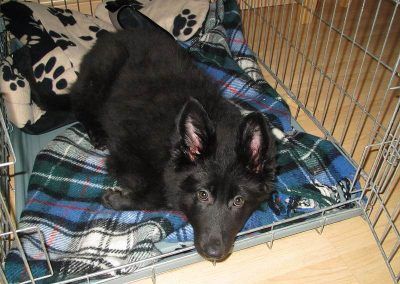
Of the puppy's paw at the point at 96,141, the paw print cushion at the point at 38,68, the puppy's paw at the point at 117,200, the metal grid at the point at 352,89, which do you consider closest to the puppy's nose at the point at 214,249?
the puppy's paw at the point at 117,200

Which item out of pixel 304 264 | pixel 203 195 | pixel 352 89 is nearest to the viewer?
pixel 203 195

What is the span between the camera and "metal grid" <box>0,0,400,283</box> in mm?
2068

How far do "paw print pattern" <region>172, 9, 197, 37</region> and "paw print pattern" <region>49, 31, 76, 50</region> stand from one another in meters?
0.86

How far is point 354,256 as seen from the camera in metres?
2.20

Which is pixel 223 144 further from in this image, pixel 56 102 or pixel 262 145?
pixel 56 102

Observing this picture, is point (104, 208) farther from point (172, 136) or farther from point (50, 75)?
point (50, 75)

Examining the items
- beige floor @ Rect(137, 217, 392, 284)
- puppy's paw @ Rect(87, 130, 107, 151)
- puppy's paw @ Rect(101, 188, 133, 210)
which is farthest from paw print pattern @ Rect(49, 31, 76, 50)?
beige floor @ Rect(137, 217, 392, 284)

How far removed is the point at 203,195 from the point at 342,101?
1816 millimetres

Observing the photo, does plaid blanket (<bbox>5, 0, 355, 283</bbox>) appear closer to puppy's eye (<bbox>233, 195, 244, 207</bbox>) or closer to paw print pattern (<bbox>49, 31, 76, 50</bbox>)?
puppy's eye (<bbox>233, 195, 244, 207</bbox>)

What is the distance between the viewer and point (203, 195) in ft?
6.28

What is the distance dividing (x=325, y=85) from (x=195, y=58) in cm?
112

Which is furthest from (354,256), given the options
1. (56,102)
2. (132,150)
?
(56,102)

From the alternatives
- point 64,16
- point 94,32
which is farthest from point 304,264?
point 64,16

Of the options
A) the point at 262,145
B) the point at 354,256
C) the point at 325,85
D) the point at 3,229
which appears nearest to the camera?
the point at 262,145
